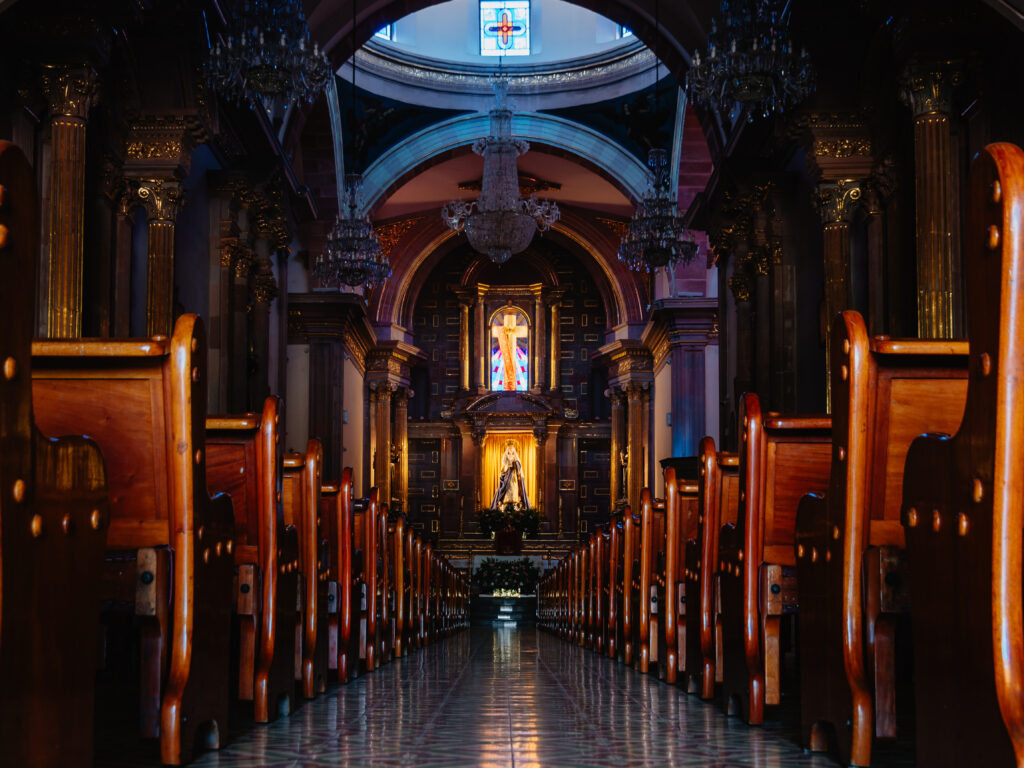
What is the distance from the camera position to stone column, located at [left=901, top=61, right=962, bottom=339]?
729 centimetres

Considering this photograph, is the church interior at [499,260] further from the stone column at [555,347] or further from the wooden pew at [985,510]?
the stone column at [555,347]

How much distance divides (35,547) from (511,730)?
1950 mm

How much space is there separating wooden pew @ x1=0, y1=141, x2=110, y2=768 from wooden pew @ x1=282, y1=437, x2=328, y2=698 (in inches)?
82.3

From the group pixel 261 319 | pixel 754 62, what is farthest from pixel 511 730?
pixel 261 319

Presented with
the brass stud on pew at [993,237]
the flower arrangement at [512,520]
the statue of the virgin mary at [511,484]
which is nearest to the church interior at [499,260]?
the brass stud on pew at [993,237]

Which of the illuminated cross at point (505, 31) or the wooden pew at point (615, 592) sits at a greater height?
the illuminated cross at point (505, 31)

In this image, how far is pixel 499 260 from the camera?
57.5 feet

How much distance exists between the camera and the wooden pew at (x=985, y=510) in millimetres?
1647

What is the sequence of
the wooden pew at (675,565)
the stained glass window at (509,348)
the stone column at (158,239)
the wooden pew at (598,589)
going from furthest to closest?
the stained glass window at (509,348)
the stone column at (158,239)
the wooden pew at (598,589)
the wooden pew at (675,565)

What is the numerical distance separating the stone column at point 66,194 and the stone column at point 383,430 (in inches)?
623

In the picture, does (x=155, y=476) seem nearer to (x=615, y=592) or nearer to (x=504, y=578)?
(x=615, y=592)

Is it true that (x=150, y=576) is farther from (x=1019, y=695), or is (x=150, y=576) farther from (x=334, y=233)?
(x=334, y=233)

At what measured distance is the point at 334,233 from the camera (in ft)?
47.5

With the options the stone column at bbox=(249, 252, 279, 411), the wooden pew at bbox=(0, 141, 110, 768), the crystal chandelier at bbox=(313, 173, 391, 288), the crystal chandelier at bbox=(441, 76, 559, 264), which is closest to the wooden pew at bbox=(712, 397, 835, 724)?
the wooden pew at bbox=(0, 141, 110, 768)
